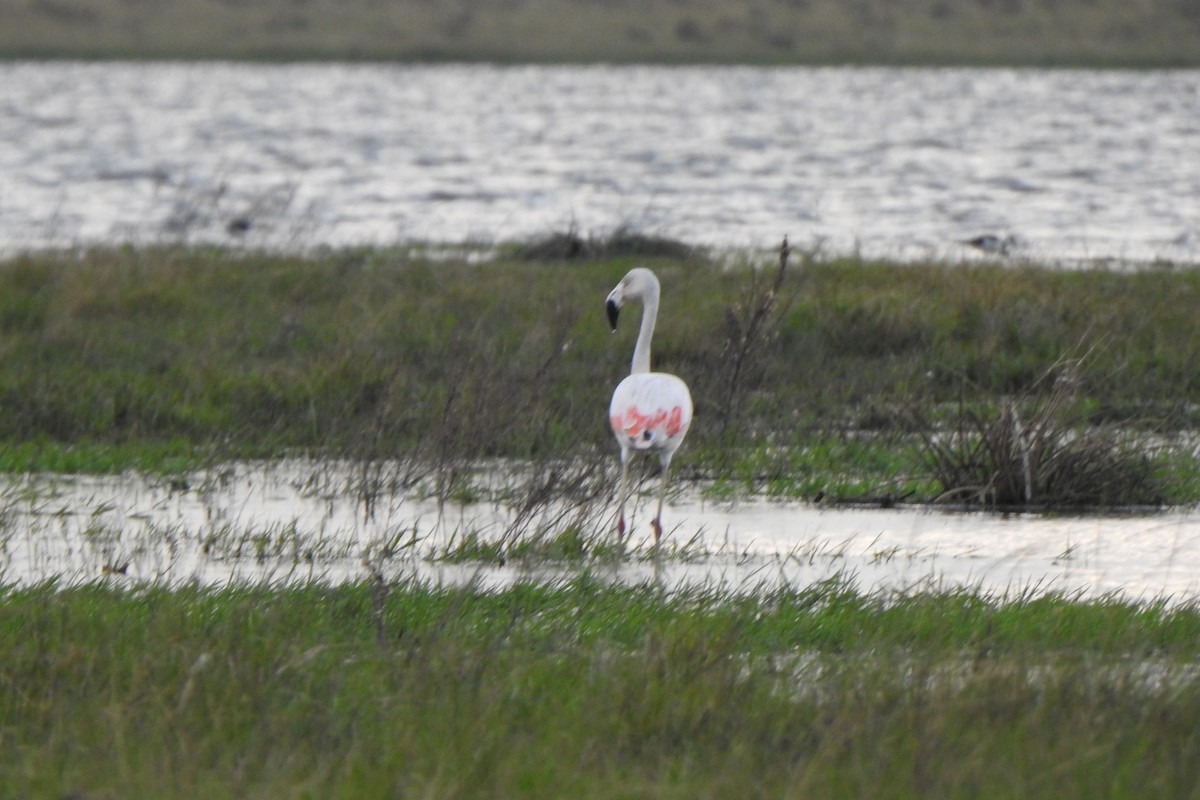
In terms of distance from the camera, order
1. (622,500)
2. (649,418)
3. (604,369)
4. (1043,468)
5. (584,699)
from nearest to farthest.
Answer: (584,699), (649,418), (622,500), (1043,468), (604,369)

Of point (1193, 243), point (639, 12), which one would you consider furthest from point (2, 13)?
point (1193, 243)

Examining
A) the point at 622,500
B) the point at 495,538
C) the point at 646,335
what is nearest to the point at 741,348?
the point at 646,335

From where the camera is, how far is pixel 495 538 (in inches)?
314

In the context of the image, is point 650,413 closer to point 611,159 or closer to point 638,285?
point 638,285

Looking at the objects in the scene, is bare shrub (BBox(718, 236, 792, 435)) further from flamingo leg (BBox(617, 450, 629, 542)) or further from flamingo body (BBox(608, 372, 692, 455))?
Answer: flamingo leg (BBox(617, 450, 629, 542))

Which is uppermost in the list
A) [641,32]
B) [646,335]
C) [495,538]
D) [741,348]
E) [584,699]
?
[641,32]

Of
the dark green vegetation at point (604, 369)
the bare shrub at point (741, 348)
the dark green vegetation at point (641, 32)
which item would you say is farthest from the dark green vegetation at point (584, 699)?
the dark green vegetation at point (641, 32)

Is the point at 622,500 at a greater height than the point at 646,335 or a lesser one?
lesser

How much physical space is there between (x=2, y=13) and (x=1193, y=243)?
53.2m

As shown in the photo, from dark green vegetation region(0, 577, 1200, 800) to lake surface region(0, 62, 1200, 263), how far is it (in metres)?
11.2

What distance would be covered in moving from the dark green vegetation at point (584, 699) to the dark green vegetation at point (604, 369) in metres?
2.54

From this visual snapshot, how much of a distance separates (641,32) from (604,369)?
178ft

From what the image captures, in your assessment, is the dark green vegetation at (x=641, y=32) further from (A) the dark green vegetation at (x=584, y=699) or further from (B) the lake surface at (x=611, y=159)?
(A) the dark green vegetation at (x=584, y=699)

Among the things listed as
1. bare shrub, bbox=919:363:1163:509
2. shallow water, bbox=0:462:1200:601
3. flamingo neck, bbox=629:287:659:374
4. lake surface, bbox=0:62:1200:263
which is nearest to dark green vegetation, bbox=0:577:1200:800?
shallow water, bbox=0:462:1200:601
